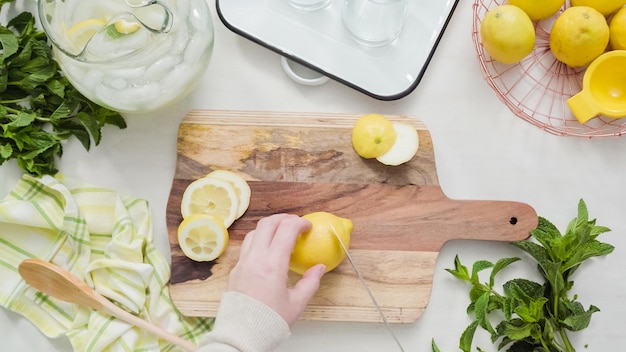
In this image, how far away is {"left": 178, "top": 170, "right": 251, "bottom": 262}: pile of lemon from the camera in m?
1.07

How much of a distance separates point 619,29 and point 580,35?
0.27 feet

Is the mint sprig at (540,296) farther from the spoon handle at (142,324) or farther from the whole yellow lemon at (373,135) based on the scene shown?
the spoon handle at (142,324)

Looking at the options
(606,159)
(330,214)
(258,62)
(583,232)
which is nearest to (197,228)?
(330,214)

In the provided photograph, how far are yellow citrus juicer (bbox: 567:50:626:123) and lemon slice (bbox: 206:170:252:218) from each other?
0.58m

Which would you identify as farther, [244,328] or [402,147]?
[402,147]

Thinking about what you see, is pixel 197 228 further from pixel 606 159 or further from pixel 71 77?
pixel 606 159

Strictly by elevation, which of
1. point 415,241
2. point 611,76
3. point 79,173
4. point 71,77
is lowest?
point 79,173

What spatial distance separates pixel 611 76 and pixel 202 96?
721 mm

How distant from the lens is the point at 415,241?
112cm

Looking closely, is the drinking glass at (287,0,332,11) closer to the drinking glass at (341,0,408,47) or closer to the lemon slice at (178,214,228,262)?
the drinking glass at (341,0,408,47)

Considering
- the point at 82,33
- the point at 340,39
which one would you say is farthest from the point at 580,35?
the point at 82,33

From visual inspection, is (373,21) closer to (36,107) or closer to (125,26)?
(125,26)

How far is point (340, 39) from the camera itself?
3.73ft

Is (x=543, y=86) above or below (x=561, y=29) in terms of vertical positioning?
below
